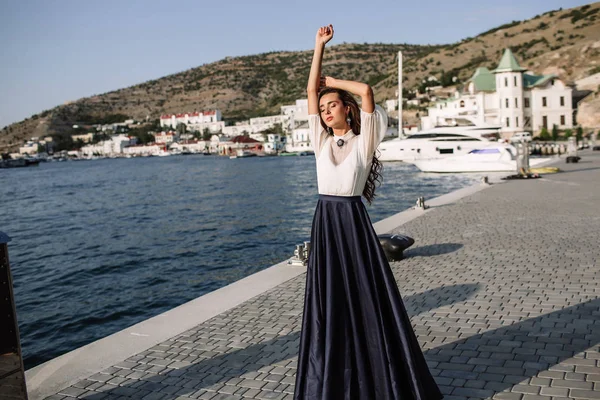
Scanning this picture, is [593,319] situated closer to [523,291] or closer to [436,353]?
[523,291]

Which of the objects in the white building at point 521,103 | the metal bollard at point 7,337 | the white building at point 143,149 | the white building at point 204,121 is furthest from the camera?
the white building at point 204,121

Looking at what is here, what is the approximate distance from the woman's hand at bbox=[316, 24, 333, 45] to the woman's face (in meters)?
0.33

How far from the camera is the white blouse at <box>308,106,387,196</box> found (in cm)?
346

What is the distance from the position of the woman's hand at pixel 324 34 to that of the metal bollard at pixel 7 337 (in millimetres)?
2288

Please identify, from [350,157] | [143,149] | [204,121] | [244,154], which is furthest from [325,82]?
[204,121]

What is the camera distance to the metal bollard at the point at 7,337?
3.49 meters

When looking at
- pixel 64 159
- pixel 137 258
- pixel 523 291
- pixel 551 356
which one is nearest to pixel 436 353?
pixel 551 356

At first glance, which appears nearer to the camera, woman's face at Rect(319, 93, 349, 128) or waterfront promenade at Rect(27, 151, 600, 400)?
woman's face at Rect(319, 93, 349, 128)

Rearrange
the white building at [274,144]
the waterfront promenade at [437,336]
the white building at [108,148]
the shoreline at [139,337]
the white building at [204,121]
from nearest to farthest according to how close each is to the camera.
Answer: the waterfront promenade at [437,336] → the shoreline at [139,337] → the white building at [274,144] → the white building at [204,121] → the white building at [108,148]

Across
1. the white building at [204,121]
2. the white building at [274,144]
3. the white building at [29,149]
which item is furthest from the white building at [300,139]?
the white building at [29,149]

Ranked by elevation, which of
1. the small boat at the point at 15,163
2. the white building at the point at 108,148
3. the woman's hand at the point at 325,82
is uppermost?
the white building at the point at 108,148

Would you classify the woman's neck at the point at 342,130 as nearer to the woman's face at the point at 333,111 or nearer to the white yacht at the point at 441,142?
the woman's face at the point at 333,111

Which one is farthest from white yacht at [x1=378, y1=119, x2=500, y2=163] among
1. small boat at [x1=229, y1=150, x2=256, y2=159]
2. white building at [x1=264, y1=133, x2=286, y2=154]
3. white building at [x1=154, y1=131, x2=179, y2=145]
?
white building at [x1=154, y1=131, x2=179, y2=145]

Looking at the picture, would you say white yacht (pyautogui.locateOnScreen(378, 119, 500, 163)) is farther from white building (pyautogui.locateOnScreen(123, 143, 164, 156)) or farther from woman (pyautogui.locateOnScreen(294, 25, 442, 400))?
white building (pyautogui.locateOnScreen(123, 143, 164, 156))
